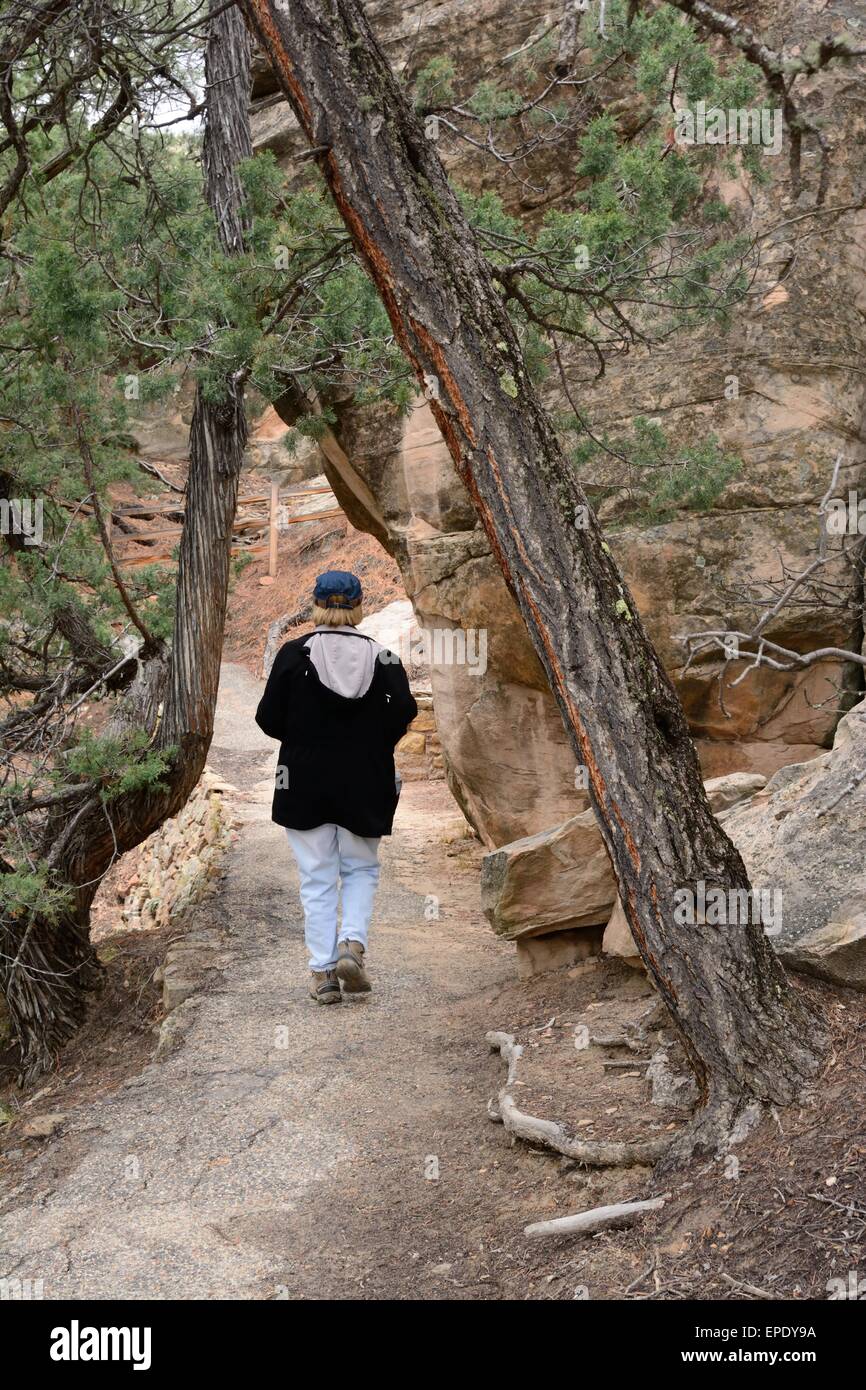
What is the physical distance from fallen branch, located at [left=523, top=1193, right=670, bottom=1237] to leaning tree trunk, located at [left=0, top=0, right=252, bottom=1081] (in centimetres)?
412

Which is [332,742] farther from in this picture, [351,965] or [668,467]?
[668,467]

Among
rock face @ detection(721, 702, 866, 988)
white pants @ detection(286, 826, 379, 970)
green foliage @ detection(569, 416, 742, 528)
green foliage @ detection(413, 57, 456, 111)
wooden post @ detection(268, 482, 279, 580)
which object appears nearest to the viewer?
rock face @ detection(721, 702, 866, 988)

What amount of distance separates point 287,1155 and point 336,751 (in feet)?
6.37

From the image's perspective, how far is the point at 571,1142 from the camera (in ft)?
14.0

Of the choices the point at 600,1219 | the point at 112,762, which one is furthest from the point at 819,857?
the point at 112,762

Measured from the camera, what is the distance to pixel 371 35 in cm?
432

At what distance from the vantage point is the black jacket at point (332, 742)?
6008 millimetres

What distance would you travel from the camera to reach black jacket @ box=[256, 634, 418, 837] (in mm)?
6008

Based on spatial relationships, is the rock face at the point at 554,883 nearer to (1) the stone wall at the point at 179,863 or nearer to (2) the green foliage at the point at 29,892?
(2) the green foliage at the point at 29,892

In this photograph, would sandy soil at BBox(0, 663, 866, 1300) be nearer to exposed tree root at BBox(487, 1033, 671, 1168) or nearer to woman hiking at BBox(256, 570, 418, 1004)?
exposed tree root at BBox(487, 1033, 671, 1168)

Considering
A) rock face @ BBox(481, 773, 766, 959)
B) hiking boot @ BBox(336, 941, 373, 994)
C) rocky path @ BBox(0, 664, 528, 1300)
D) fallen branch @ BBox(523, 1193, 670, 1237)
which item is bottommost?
rocky path @ BBox(0, 664, 528, 1300)

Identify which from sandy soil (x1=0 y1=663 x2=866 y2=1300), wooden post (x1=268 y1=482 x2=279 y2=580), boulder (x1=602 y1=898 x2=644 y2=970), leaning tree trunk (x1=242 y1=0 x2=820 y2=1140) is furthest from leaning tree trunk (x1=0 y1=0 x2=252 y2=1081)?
wooden post (x1=268 y1=482 x2=279 y2=580)

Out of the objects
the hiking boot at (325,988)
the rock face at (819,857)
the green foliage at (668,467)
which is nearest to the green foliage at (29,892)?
the hiking boot at (325,988)

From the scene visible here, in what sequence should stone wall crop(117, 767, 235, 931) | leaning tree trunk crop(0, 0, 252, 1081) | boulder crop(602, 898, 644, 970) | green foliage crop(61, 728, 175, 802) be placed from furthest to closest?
1. stone wall crop(117, 767, 235, 931)
2. leaning tree trunk crop(0, 0, 252, 1081)
3. green foliage crop(61, 728, 175, 802)
4. boulder crop(602, 898, 644, 970)
